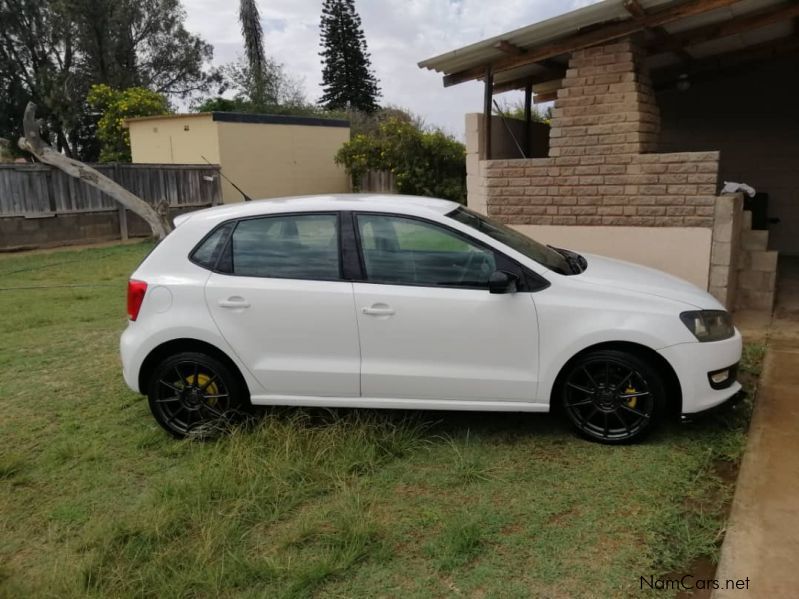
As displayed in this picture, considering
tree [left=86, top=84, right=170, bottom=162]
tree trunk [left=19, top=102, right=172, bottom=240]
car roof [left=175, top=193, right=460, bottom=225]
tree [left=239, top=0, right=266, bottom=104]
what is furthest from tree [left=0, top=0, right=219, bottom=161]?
car roof [left=175, top=193, right=460, bottom=225]

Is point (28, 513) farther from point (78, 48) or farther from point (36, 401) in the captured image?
point (78, 48)

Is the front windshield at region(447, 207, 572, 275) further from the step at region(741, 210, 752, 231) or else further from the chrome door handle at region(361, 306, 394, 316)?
the step at region(741, 210, 752, 231)

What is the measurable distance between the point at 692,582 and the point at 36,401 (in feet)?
15.9

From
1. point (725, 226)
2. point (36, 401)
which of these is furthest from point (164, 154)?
point (725, 226)

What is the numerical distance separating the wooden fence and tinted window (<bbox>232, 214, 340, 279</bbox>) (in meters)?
11.8

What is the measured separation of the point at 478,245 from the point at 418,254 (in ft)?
1.29

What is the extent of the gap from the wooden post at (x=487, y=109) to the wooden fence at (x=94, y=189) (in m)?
10.9

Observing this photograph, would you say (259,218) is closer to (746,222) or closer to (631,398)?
(631,398)

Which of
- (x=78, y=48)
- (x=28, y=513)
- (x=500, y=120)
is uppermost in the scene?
(x=78, y=48)

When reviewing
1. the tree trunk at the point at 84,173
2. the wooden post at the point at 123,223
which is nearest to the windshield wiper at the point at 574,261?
the tree trunk at the point at 84,173

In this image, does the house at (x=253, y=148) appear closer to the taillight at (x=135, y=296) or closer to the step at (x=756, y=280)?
the step at (x=756, y=280)

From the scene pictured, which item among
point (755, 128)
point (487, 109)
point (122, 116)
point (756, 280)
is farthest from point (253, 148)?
point (756, 280)

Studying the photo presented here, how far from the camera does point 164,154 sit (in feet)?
65.8

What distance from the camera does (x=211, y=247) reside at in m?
4.44
